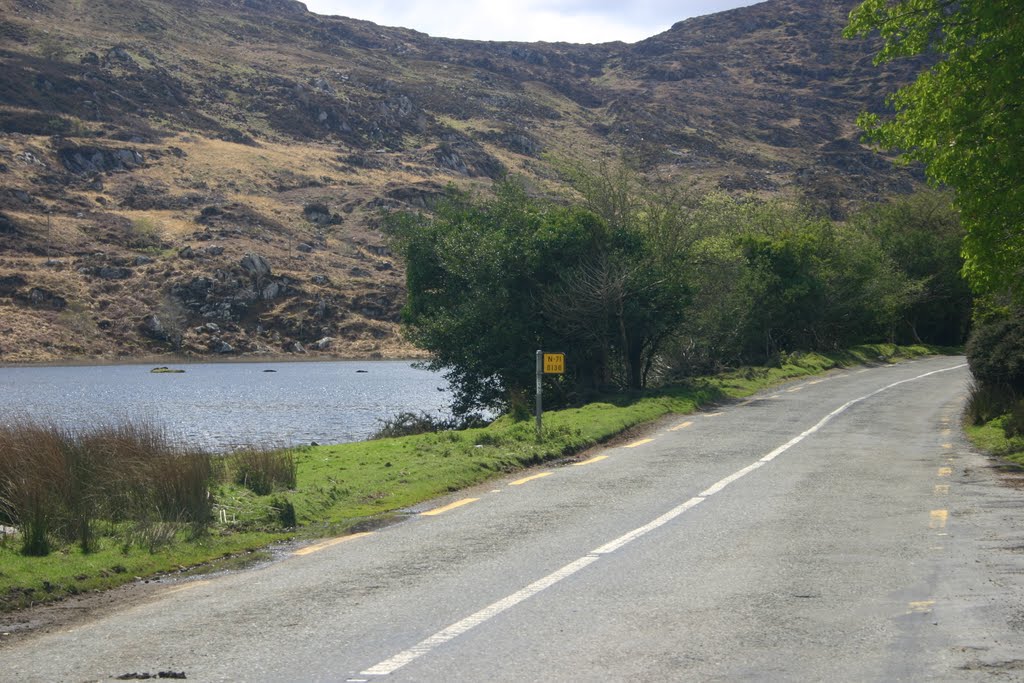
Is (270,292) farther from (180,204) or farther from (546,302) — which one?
(546,302)

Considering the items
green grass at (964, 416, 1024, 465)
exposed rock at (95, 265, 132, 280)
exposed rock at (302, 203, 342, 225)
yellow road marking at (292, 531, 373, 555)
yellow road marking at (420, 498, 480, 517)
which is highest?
exposed rock at (302, 203, 342, 225)

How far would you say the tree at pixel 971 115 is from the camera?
1368 centimetres

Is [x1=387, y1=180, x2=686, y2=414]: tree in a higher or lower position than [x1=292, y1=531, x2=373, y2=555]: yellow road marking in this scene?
higher

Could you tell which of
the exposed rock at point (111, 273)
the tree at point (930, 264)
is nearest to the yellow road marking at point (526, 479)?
the tree at point (930, 264)

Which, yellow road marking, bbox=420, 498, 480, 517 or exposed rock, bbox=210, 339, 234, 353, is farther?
exposed rock, bbox=210, 339, 234, 353

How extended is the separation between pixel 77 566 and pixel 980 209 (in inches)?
485

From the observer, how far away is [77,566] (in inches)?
364

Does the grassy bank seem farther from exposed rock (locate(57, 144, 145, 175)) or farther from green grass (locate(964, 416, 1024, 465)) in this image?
exposed rock (locate(57, 144, 145, 175))

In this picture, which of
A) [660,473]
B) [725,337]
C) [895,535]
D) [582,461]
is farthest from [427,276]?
[895,535]

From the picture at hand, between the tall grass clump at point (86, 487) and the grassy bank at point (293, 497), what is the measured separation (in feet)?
0.26

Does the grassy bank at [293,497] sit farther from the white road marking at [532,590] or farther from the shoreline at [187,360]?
the shoreline at [187,360]

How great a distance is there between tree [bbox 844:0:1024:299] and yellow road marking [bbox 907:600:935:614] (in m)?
7.60

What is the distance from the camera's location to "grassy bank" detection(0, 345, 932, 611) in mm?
9273

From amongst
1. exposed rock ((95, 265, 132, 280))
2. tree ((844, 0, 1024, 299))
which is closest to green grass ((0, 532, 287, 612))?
tree ((844, 0, 1024, 299))
